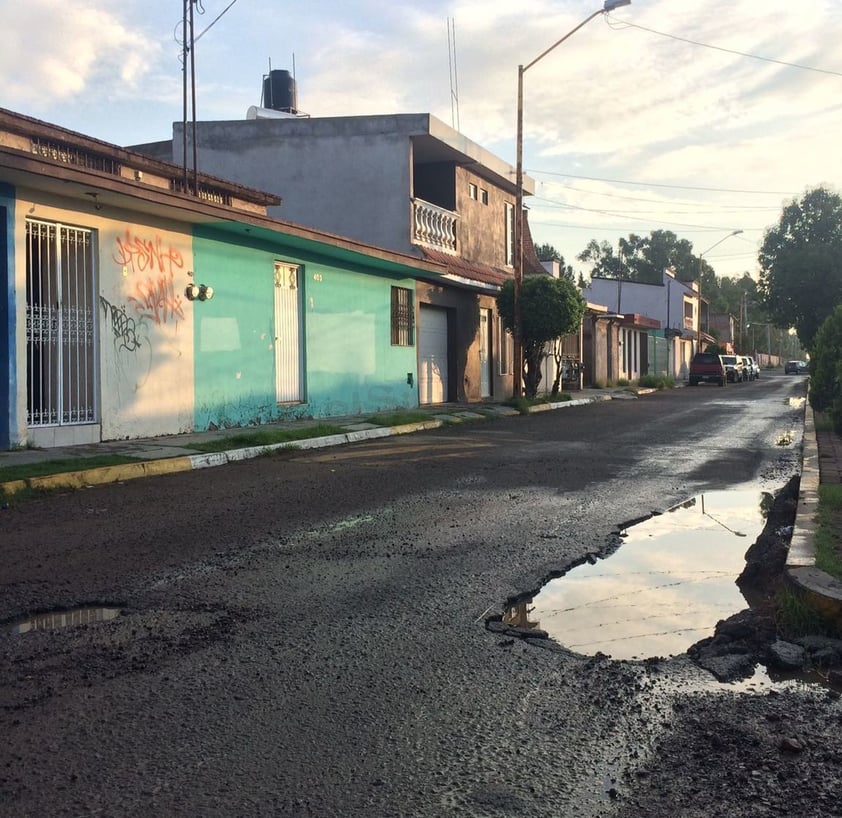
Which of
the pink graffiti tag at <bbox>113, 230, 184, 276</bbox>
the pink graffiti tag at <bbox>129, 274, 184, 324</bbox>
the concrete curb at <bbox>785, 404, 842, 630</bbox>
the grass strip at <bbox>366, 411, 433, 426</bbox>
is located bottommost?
the concrete curb at <bbox>785, 404, 842, 630</bbox>

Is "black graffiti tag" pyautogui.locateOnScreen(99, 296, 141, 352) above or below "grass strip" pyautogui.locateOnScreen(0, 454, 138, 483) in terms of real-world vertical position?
above

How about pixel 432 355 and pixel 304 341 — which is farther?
pixel 432 355

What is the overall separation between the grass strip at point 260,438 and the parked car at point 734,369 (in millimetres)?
40978

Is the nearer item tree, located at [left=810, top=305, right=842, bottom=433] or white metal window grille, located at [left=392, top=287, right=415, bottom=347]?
tree, located at [left=810, top=305, right=842, bottom=433]

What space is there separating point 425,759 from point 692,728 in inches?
39.3

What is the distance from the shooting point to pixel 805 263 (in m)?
50.8

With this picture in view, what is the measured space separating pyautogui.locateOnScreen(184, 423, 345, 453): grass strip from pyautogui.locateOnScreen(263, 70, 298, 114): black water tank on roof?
52.9ft

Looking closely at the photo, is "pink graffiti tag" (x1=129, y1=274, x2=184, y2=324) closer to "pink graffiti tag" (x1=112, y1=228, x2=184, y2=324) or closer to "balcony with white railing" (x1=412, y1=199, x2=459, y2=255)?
"pink graffiti tag" (x1=112, y1=228, x2=184, y2=324)

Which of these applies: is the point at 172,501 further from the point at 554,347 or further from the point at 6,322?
the point at 554,347

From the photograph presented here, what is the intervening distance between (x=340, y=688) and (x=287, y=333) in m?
14.0

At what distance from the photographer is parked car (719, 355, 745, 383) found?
51.8 meters

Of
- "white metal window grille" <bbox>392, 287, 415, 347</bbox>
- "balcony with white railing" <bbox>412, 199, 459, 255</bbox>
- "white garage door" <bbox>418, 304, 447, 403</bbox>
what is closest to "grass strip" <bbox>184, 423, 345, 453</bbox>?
"white metal window grille" <bbox>392, 287, 415, 347</bbox>

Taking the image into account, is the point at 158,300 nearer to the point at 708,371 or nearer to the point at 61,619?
the point at 61,619

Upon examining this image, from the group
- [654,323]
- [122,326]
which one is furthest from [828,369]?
[654,323]
